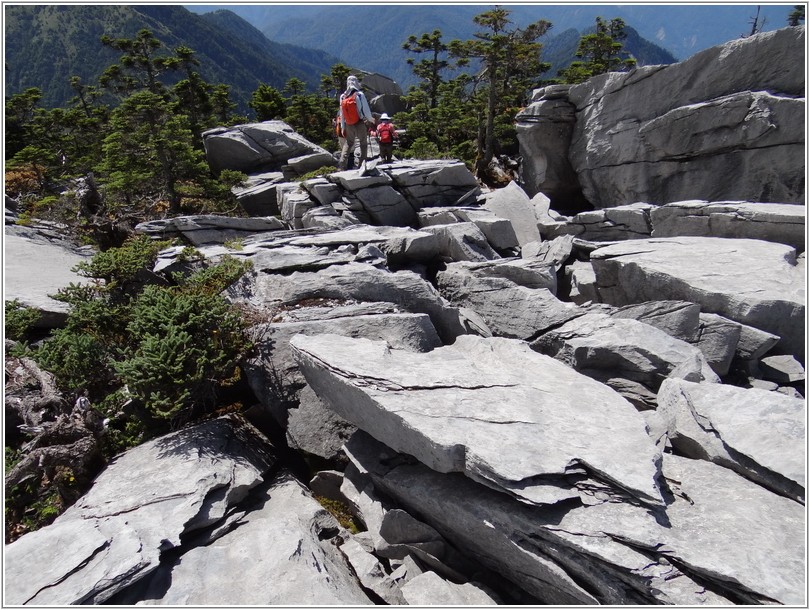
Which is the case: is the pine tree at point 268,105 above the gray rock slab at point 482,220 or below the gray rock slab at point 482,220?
above

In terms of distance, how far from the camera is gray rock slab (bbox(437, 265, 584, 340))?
13.7 metres

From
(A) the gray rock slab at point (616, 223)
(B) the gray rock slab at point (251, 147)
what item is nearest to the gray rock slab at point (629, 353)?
(A) the gray rock slab at point (616, 223)

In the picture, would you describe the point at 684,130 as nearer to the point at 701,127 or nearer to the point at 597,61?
the point at 701,127

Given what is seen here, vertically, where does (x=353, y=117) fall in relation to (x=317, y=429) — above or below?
above

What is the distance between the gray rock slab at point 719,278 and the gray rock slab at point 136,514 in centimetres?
1217

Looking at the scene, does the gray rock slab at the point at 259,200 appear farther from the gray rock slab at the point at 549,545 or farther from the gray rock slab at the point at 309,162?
the gray rock slab at the point at 549,545

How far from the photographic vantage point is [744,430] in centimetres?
802

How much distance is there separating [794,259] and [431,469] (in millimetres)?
14031

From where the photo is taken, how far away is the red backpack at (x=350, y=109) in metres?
23.1

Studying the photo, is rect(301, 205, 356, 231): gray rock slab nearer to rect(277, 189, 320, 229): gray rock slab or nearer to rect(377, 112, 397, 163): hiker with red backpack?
rect(277, 189, 320, 229): gray rock slab

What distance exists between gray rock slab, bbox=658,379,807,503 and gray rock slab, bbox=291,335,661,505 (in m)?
1.21

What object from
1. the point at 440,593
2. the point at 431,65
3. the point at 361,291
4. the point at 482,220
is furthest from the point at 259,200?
the point at 431,65

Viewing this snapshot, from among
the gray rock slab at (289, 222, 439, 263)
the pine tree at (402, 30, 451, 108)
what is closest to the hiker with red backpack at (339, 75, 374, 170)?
the gray rock slab at (289, 222, 439, 263)

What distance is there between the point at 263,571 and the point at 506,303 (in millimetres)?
9875
